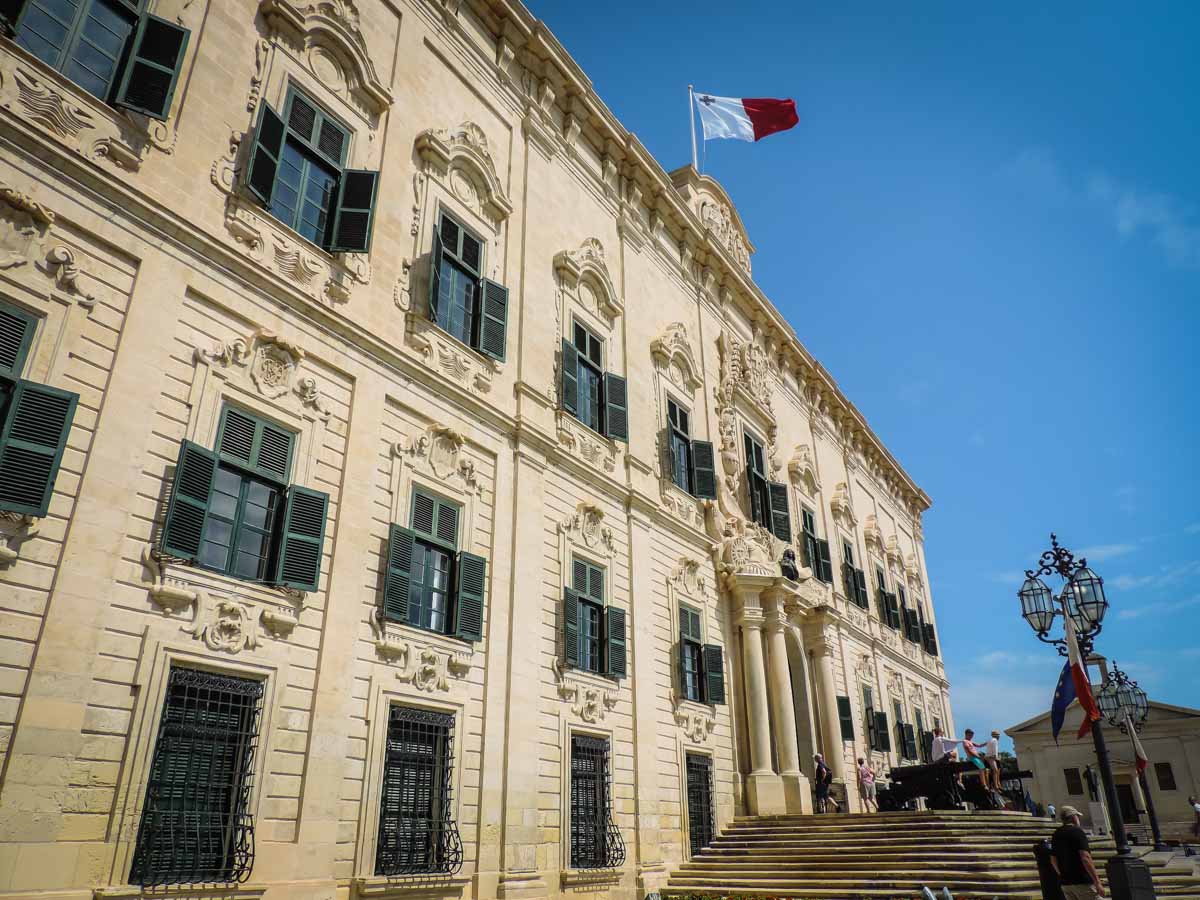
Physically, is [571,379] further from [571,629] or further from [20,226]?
[20,226]

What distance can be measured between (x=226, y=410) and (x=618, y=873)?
9505 mm

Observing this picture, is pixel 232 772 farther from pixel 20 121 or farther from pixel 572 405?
pixel 572 405

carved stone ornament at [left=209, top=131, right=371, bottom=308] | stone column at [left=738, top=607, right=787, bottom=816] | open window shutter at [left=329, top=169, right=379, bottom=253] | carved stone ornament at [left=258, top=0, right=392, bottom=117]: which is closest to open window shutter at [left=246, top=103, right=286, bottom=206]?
carved stone ornament at [left=209, top=131, right=371, bottom=308]

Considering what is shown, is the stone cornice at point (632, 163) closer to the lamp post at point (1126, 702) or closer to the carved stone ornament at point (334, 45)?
the carved stone ornament at point (334, 45)

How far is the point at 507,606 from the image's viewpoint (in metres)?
12.6

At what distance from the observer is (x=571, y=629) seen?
544 inches

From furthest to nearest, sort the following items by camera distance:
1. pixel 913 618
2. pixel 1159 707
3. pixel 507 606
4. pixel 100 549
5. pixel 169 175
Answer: pixel 1159 707 → pixel 913 618 → pixel 507 606 → pixel 169 175 → pixel 100 549

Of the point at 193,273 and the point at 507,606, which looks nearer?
the point at 193,273

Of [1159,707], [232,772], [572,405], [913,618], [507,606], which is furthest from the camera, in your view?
[1159,707]

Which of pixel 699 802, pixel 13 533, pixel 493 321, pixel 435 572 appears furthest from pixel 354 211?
pixel 699 802

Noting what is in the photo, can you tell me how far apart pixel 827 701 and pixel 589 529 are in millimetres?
10797

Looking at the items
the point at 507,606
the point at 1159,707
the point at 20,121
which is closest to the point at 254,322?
the point at 20,121

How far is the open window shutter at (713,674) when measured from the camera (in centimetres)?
1731

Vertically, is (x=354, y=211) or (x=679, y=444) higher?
(x=679, y=444)
